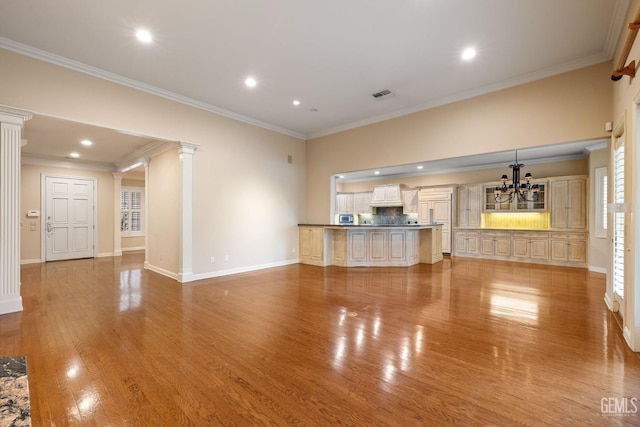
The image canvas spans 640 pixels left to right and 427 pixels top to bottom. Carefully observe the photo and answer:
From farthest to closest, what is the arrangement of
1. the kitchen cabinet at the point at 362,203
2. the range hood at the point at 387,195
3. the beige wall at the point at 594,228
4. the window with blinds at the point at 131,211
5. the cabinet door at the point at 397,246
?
the kitchen cabinet at the point at 362,203
the range hood at the point at 387,195
the window with blinds at the point at 131,211
the cabinet door at the point at 397,246
the beige wall at the point at 594,228

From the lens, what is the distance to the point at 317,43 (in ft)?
→ 12.0

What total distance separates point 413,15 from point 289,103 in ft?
9.64

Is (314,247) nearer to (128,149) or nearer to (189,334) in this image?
(189,334)

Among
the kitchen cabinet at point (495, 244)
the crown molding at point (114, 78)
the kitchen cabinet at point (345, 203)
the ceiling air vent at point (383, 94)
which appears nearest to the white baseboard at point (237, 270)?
the crown molding at point (114, 78)

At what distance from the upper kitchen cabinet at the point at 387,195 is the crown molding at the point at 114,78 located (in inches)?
220

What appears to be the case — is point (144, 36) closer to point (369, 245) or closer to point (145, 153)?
point (145, 153)

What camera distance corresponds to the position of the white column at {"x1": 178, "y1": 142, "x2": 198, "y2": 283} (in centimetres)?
532

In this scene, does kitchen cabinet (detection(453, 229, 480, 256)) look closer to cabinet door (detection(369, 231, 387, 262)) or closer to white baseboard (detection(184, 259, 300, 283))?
cabinet door (detection(369, 231, 387, 262))

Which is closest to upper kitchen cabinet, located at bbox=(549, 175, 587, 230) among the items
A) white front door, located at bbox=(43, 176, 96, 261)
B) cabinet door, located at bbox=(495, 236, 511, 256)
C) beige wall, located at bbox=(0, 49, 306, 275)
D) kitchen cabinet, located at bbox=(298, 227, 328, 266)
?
cabinet door, located at bbox=(495, 236, 511, 256)

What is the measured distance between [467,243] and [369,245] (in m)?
4.10

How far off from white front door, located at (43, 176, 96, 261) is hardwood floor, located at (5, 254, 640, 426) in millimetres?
4295

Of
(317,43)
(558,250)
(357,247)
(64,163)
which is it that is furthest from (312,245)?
(64,163)

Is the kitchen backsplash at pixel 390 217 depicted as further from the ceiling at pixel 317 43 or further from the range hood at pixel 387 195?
the ceiling at pixel 317 43

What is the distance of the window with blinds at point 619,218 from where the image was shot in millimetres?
3070
